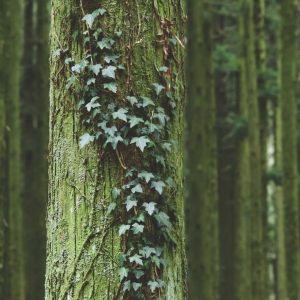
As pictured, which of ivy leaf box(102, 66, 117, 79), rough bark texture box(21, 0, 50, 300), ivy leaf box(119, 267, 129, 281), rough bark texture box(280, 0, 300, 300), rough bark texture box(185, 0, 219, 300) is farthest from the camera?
rough bark texture box(21, 0, 50, 300)

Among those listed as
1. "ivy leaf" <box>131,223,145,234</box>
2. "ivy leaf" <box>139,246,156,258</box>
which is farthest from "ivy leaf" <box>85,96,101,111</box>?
"ivy leaf" <box>139,246,156,258</box>

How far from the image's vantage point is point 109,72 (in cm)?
279

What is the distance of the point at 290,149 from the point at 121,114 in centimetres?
724

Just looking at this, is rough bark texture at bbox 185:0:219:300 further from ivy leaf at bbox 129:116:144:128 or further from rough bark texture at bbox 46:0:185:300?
ivy leaf at bbox 129:116:144:128

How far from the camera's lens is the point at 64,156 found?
286 cm

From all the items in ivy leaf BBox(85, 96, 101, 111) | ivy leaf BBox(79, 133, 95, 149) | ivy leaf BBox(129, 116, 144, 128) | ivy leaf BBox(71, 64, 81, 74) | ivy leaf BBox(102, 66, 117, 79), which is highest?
ivy leaf BBox(71, 64, 81, 74)

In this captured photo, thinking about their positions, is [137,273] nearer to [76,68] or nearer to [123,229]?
[123,229]

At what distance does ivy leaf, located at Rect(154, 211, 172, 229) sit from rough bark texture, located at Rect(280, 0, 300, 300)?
6.82 meters

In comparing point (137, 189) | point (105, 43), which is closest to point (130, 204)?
point (137, 189)

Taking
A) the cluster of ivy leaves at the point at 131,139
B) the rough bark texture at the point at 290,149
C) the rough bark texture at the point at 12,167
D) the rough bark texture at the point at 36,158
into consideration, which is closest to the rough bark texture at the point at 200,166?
the rough bark texture at the point at 290,149

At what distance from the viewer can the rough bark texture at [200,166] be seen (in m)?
10.4

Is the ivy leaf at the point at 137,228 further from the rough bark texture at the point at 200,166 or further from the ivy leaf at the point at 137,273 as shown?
the rough bark texture at the point at 200,166

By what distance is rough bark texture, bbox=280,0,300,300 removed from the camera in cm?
930

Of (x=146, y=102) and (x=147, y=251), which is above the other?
(x=146, y=102)
